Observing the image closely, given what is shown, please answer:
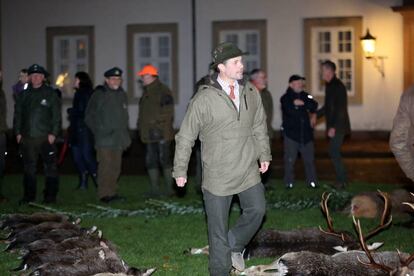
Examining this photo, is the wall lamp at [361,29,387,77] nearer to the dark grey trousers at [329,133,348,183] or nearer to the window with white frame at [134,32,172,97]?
the window with white frame at [134,32,172,97]

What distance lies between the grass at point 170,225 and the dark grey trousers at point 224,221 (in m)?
0.51

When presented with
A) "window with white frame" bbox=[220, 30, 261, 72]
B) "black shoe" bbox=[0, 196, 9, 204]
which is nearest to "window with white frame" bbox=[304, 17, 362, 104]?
"window with white frame" bbox=[220, 30, 261, 72]

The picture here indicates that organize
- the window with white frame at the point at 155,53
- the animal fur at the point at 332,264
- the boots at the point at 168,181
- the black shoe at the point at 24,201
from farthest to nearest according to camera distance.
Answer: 1. the window with white frame at the point at 155,53
2. the boots at the point at 168,181
3. the black shoe at the point at 24,201
4. the animal fur at the point at 332,264

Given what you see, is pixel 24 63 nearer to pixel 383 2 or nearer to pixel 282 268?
pixel 383 2

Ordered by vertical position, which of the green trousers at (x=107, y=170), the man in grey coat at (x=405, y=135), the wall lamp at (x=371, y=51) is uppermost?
the wall lamp at (x=371, y=51)

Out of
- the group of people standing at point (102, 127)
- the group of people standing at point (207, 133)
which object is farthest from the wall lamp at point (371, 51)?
the group of people standing at point (102, 127)

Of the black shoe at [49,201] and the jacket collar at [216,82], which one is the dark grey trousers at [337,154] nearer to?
the black shoe at [49,201]

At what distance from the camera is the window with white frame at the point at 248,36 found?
95.8 feet

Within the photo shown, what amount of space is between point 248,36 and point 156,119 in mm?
15074

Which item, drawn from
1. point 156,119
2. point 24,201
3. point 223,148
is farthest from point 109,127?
point 223,148

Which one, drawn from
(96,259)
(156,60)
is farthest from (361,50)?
(96,259)

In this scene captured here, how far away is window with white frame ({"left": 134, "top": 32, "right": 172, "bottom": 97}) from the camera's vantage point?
30453 millimetres

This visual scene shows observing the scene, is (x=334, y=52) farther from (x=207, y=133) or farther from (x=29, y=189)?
(x=207, y=133)

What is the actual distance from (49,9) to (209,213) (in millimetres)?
23739
